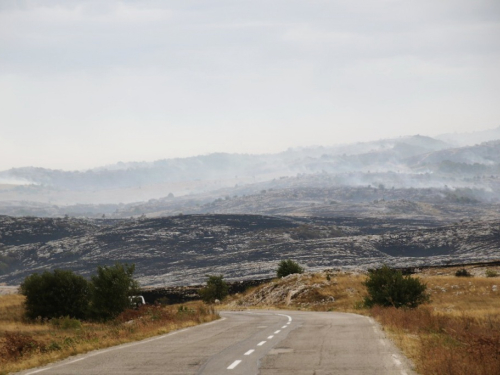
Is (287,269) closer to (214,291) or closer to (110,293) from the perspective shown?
(214,291)

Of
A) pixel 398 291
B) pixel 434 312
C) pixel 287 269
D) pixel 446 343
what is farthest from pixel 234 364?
pixel 287 269

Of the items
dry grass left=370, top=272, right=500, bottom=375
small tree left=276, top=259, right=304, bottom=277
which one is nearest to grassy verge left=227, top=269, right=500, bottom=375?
dry grass left=370, top=272, right=500, bottom=375

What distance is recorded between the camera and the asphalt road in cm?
1605

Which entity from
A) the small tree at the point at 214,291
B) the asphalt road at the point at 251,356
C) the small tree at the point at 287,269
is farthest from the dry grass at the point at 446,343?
the small tree at the point at 214,291

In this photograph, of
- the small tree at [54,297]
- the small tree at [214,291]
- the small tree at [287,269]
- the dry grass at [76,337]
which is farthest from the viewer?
the small tree at [287,269]

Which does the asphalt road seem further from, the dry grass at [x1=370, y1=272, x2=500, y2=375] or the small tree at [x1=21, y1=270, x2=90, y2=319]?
the small tree at [x1=21, y1=270, x2=90, y2=319]

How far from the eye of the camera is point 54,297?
5056 cm

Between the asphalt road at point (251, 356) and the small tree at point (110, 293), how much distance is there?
60.9 ft

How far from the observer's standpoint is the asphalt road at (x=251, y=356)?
52.6 ft

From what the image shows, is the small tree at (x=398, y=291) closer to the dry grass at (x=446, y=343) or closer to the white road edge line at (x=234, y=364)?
the dry grass at (x=446, y=343)

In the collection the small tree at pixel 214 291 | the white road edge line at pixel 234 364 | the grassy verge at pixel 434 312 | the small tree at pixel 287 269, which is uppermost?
the white road edge line at pixel 234 364

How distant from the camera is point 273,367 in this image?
642 inches

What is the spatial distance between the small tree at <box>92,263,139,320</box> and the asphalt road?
18.6m

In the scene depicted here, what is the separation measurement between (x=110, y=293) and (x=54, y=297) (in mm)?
8120
